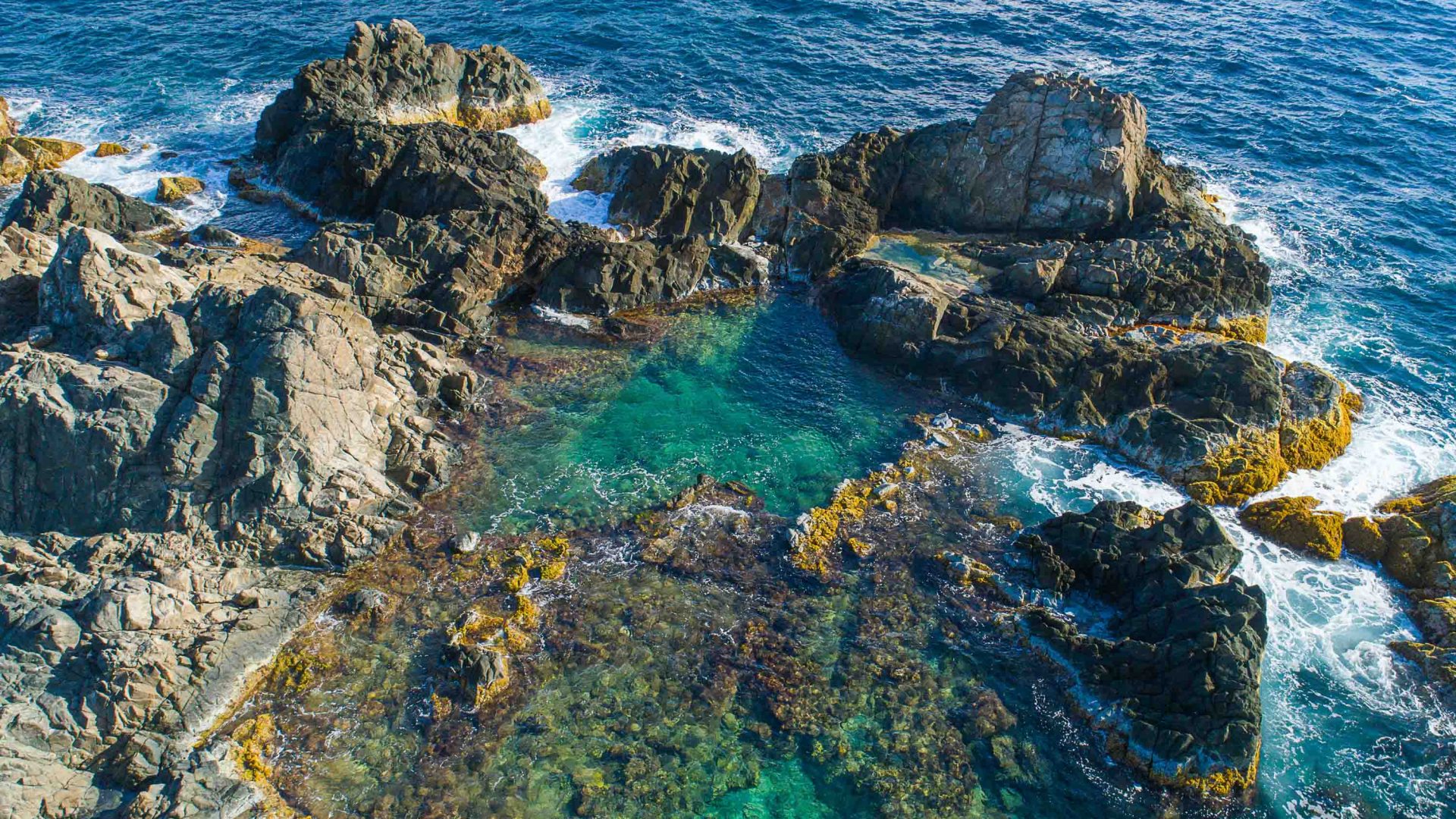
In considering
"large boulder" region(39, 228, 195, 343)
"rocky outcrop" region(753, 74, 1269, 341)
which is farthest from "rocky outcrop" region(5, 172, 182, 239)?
"rocky outcrop" region(753, 74, 1269, 341)

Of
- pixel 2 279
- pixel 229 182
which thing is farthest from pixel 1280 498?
pixel 229 182

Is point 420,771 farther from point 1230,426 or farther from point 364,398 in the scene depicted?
point 1230,426

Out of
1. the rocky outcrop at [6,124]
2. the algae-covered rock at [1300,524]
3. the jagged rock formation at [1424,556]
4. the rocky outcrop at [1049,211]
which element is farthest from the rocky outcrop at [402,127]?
the jagged rock formation at [1424,556]

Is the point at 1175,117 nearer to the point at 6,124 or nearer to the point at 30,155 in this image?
the point at 30,155

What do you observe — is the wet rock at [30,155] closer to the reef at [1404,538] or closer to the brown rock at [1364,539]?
the reef at [1404,538]

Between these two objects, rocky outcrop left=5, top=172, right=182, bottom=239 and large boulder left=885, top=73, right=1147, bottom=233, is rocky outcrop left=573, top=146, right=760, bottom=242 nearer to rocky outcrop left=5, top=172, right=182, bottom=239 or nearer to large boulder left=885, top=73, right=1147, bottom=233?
large boulder left=885, top=73, right=1147, bottom=233
